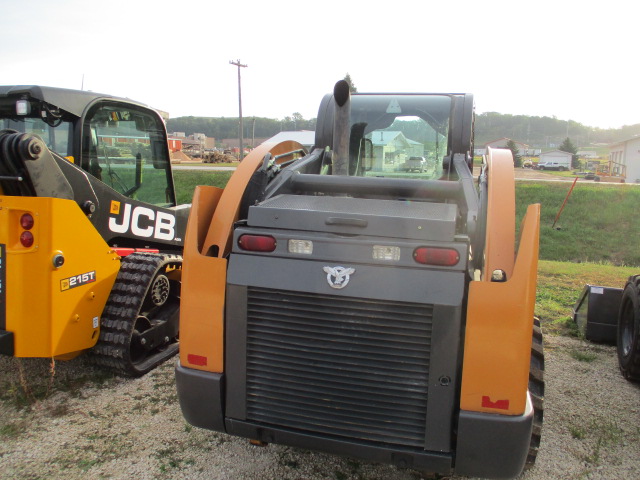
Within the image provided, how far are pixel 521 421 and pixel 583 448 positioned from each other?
4.60 ft

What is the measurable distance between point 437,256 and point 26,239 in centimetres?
257

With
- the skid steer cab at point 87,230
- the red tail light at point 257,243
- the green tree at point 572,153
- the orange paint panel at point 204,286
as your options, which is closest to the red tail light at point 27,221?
the skid steer cab at point 87,230

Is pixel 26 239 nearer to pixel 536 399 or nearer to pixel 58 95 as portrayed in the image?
pixel 58 95

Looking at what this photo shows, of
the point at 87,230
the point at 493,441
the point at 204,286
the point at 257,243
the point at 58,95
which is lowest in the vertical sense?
the point at 493,441

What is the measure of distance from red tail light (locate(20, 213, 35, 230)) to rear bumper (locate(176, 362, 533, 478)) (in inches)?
58.3

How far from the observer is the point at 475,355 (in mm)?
2232

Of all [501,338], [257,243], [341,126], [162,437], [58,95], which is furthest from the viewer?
[58,95]

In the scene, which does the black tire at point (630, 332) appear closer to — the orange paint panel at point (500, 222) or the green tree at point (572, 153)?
the orange paint panel at point (500, 222)

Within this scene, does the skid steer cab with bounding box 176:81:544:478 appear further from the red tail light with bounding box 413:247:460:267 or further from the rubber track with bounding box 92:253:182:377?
the rubber track with bounding box 92:253:182:377

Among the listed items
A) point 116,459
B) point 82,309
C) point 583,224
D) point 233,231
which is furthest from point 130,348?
point 583,224

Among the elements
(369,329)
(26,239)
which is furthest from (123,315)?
(369,329)

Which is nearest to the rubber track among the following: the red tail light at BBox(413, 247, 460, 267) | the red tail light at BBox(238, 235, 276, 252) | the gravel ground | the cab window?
the gravel ground

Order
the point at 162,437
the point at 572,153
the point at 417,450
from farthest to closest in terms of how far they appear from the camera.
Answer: the point at 572,153, the point at 162,437, the point at 417,450

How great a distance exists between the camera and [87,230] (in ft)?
11.9
